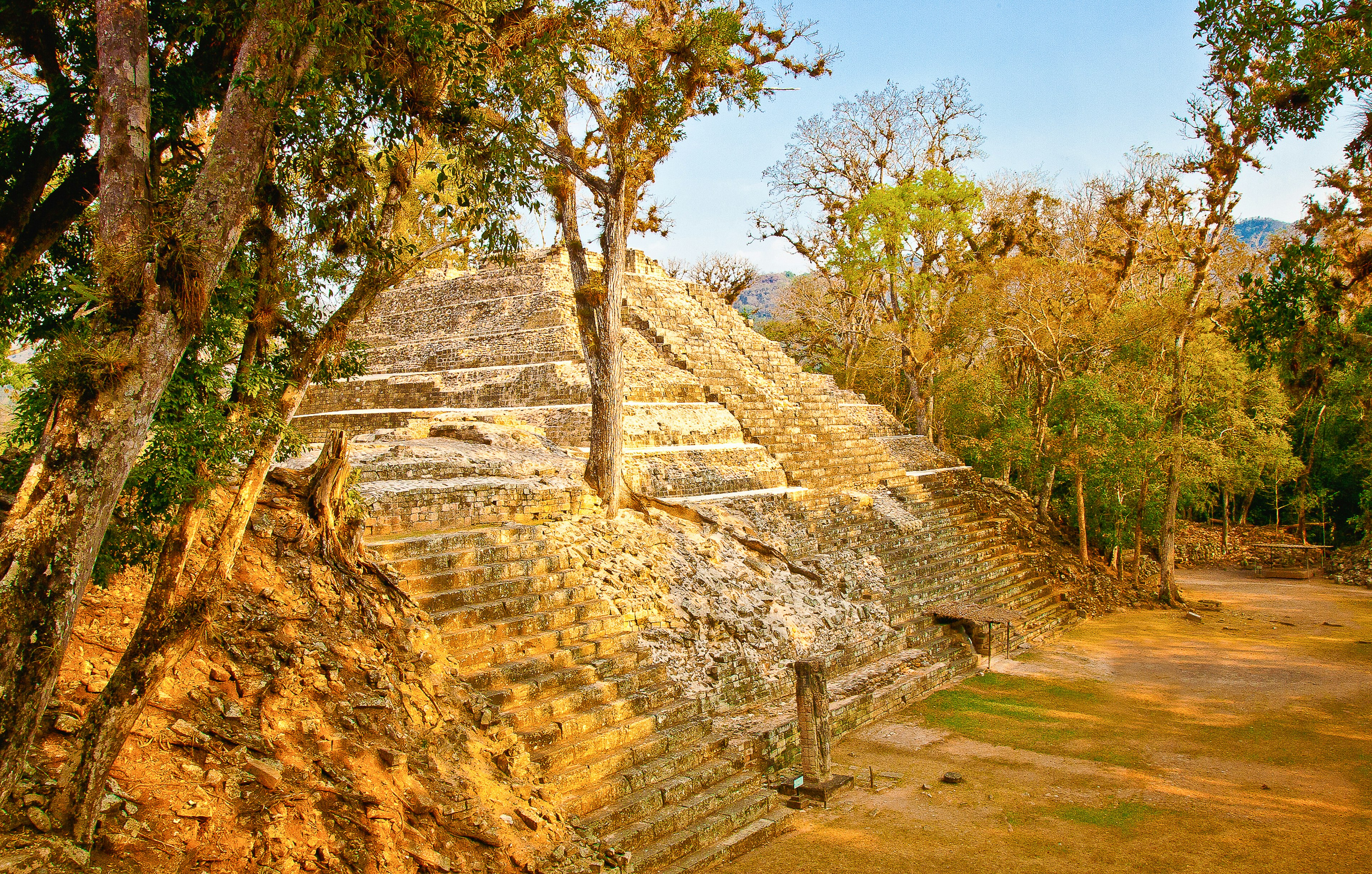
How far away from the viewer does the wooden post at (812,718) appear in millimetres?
7215

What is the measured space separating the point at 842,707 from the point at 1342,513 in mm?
22021

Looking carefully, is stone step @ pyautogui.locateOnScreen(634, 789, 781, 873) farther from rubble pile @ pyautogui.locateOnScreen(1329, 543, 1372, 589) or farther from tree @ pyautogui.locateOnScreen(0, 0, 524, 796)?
rubble pile @ pyautogui.locateOnScreen(1329, 543, 1372, 589)

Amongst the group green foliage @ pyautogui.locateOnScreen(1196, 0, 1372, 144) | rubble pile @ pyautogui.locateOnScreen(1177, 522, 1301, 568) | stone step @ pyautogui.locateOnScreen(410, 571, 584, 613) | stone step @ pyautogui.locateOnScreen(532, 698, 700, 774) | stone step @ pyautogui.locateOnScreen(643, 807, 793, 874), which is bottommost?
rubble pile @ pyautogui.locateOnScreen(1177, 522, 1301, 568)

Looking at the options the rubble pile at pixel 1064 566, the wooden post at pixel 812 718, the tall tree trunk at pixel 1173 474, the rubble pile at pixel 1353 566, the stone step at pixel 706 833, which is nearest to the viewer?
the stone step at pixel 706 833

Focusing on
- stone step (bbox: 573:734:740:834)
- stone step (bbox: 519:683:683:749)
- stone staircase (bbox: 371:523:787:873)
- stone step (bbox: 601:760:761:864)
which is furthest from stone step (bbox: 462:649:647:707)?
stone step (bbox: 601:760:761:864)

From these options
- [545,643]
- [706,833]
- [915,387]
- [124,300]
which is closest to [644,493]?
[545,643]

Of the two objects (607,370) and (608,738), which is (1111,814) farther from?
(607,370)

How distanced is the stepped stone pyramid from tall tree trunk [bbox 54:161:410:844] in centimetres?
204

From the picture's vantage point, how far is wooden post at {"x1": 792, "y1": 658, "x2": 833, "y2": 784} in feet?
23.7

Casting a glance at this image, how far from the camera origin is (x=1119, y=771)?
806 cm

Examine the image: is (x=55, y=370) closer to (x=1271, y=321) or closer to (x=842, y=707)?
(x=842, y=707)

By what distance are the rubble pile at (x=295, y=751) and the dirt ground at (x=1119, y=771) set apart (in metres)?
2.09

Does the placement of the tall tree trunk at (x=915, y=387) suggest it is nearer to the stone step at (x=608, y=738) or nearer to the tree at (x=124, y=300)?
the stone step at (x=608, y=738)

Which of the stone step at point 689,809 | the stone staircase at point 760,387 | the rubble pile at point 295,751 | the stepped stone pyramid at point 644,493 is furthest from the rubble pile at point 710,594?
the stone staircase at point 760,387
